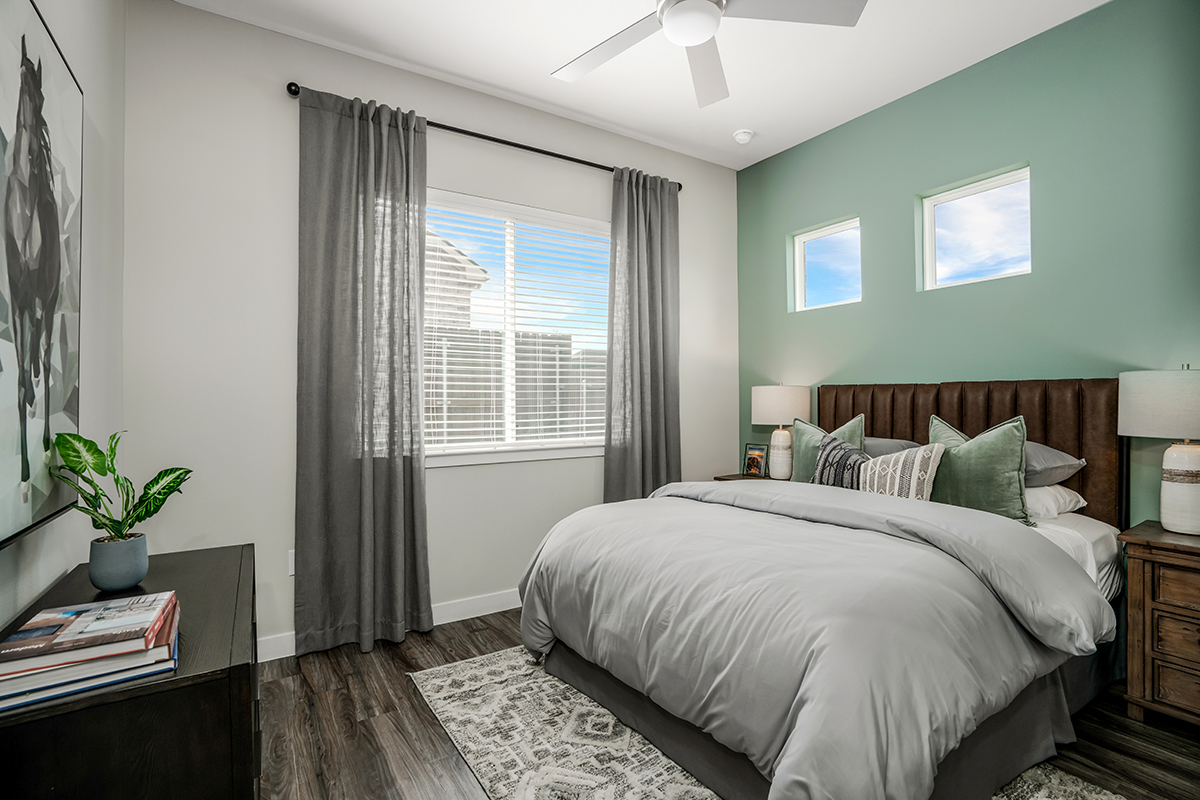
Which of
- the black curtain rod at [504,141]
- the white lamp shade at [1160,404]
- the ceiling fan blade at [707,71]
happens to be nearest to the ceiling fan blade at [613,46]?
the ceiling fan blade at [707,71]

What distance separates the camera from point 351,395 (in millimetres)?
2836

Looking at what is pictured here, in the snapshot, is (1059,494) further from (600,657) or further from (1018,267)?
Result: (600,657)

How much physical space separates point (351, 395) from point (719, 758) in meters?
2.16

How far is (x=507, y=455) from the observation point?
134 inches

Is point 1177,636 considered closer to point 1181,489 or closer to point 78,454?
point 1181,489

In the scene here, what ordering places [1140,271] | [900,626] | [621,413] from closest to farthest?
[900,626], [1140,271], [621,413]

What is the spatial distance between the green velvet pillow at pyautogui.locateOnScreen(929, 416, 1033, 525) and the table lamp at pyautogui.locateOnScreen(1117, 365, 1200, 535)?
0.40 m

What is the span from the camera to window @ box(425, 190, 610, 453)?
324 cm

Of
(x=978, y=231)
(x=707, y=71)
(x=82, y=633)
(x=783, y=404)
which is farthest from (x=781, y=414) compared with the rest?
(x=82, y=633)

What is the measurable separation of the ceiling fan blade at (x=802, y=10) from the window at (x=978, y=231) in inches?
61.6

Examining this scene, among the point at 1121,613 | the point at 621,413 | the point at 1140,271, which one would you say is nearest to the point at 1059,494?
the point at 1121,613

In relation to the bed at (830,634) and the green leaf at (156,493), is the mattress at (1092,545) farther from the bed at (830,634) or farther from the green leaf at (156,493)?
the green leaf at (156,493)

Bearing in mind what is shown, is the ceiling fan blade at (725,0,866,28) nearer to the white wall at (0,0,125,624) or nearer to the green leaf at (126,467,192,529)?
the white wall at (0,0,125,624)

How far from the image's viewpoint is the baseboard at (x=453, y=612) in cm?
271
